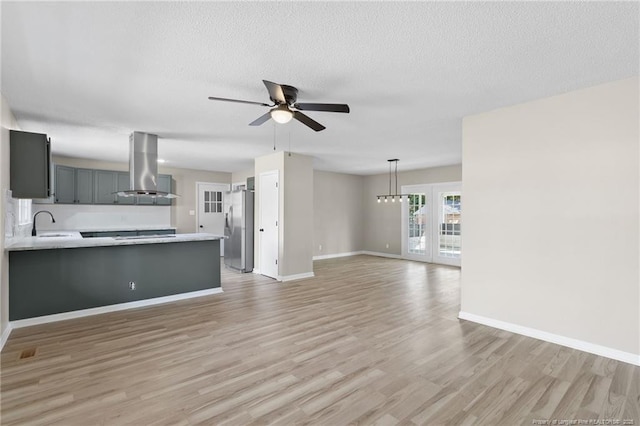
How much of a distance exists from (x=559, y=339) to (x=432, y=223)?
5.03 m

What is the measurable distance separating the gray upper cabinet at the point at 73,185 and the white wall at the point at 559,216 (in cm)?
716

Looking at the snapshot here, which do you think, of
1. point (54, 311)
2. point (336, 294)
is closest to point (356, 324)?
point (336, 294)

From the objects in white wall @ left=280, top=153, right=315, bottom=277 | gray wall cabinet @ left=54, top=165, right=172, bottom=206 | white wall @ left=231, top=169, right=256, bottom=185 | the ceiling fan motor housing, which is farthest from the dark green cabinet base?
white wall @ left=231, top=169, right=256, bottom=185

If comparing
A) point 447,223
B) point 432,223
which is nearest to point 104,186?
point 432,223

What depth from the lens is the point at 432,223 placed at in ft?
26.1

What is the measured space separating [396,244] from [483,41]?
6.99 metres

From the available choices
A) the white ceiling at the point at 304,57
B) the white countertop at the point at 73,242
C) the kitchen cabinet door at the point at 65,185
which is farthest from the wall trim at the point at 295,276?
the kitchen cabinet door at the point at 65,185

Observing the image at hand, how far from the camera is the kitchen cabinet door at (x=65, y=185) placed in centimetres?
617

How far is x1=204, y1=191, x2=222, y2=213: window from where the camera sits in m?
8.56

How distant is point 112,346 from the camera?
3.00 metres

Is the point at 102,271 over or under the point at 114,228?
under

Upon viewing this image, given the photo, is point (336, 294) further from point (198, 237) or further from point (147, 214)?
point (147, 214)

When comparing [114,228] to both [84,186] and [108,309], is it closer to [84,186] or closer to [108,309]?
[84,186]

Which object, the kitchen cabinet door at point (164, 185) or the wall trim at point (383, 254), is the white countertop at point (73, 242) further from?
the wall trim at point (383, 254)
